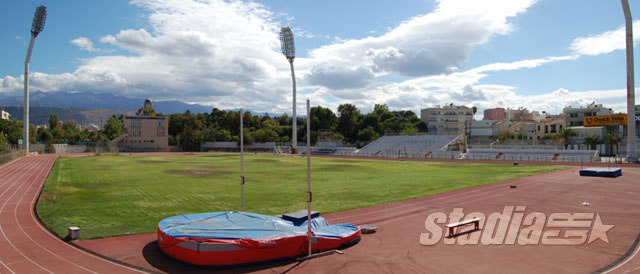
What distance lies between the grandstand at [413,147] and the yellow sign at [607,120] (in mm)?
23347

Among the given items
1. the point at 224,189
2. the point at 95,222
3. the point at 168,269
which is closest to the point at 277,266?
the point at 168,269

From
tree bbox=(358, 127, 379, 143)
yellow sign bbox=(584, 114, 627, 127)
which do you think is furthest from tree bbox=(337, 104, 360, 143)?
yellow sign bbox=(584, 114, 627, 127)

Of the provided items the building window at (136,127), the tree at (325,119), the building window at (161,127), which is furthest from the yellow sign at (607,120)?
the building window at (136,127)

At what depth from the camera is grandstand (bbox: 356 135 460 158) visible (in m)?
75.3

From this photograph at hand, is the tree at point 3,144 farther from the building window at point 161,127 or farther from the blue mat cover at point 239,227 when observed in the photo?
the blue mat cover at point 239,227

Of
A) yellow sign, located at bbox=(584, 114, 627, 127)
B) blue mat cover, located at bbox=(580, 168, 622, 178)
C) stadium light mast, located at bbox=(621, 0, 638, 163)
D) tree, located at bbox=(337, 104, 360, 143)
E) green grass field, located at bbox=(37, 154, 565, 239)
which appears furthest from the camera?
tree, located at bbox=(337, 104, 360, 143)

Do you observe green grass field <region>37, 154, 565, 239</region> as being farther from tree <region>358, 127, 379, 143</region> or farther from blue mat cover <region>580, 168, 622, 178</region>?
tree <region>358, 127, 379, 143</region>

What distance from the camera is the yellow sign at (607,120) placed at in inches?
2586

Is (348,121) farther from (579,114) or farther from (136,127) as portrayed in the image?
(136,127)

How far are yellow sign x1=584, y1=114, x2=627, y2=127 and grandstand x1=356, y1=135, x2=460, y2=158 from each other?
23347 mm

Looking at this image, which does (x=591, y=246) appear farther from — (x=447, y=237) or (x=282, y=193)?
(x=282, y=193)

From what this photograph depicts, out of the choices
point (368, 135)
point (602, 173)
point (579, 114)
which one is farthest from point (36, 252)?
point (579, 114)

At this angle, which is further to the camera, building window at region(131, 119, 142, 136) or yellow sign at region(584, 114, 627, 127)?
building window at region(131, 119, 142, 136)

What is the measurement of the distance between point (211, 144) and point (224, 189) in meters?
90.7
